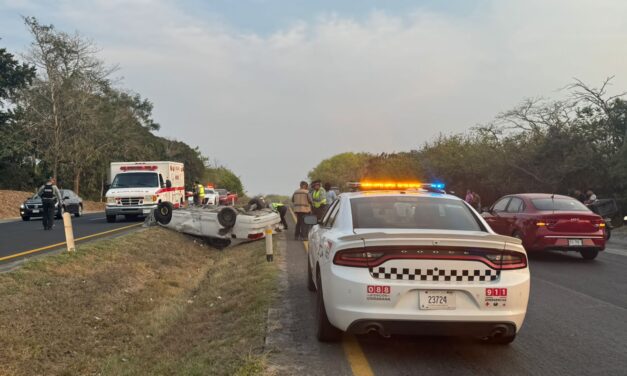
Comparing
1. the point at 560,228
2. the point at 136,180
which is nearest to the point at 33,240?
the point at 136,180

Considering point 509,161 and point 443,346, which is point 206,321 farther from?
point 509,161

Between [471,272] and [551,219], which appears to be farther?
[551,219]

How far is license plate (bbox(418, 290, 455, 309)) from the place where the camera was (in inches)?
185

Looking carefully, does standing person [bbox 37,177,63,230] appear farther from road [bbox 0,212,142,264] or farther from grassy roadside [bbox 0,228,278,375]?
grassy roadside [bbox 0,228,278,375]

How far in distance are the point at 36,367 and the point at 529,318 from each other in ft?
19.4

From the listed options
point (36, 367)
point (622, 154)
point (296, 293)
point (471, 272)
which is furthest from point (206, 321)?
point (622, 154)

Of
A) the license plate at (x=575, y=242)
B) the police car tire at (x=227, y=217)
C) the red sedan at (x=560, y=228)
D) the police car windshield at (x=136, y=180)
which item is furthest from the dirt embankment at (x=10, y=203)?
the license plate at (x=575, y=242)

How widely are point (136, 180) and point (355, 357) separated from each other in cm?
1962

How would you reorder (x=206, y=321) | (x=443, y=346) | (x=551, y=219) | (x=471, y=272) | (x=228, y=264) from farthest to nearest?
(x=228, y=264), (x=551, y=219), (x=206, y=321), (x=443, y=346), (x=471, y=272)

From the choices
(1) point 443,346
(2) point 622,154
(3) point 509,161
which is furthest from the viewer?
(3) point 509,161

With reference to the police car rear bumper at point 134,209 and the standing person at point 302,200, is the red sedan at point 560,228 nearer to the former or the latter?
the standing person at point 302,200

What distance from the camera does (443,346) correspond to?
5516 mm

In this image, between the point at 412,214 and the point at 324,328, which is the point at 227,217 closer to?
the point at 412,214

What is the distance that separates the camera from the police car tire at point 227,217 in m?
15.5
